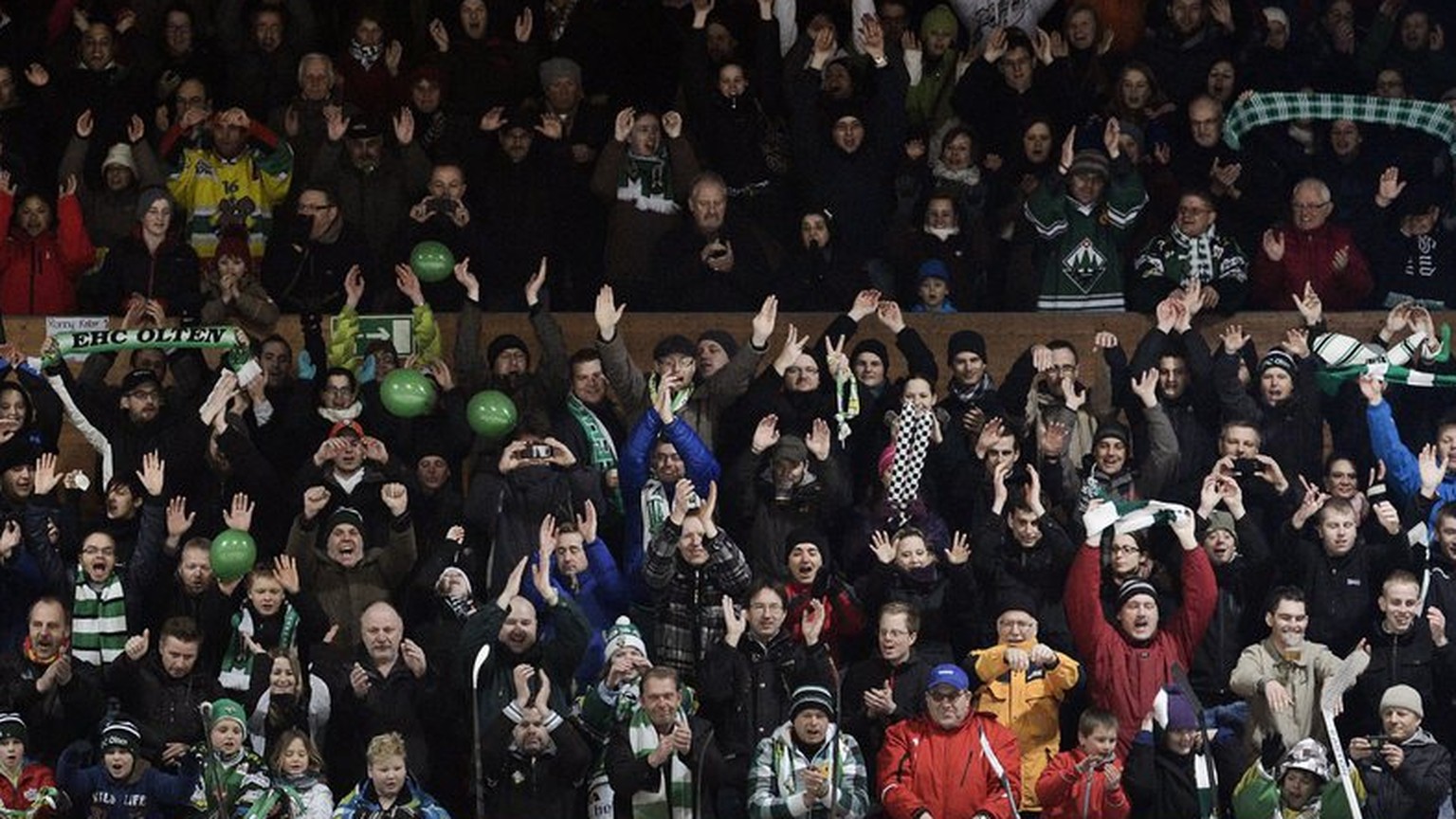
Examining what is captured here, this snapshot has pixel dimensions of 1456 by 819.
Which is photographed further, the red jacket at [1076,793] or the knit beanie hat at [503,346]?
the knit beanie hat at [503,346]

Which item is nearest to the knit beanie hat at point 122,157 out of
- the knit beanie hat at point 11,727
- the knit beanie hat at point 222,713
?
the knit beanie hat at point 11,727

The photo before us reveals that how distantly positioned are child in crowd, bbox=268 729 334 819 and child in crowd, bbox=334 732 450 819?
0.27ft

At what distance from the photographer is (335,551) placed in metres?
15.9

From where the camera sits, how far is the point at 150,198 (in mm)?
17406

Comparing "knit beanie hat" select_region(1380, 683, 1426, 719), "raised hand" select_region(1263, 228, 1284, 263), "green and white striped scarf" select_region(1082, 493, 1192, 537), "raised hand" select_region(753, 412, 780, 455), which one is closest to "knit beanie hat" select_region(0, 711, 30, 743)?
"raised hand" select_region(753, 412, 780, 455)

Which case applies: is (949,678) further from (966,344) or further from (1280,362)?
(1280,362)

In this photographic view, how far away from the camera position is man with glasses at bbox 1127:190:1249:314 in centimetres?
1762

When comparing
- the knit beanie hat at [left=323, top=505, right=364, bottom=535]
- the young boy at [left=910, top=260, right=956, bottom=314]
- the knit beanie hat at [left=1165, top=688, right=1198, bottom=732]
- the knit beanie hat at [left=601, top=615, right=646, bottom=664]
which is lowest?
the knit beanie hat at [left=1165, top=688, right=1198, bottom=732]

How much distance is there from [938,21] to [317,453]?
4.61 metres

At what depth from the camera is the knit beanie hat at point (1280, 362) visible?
1688 centimetres

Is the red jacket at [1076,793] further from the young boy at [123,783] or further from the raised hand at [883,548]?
the young boy at [123,783]

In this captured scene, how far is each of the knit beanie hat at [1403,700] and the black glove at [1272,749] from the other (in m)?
0.47

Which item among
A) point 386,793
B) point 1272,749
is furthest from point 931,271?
point 386,793

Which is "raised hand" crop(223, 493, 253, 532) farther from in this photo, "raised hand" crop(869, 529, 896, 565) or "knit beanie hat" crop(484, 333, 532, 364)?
"raised hand" crop(869, 529, 896, 565)
